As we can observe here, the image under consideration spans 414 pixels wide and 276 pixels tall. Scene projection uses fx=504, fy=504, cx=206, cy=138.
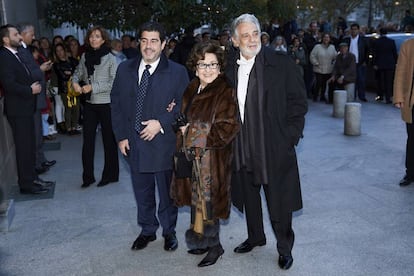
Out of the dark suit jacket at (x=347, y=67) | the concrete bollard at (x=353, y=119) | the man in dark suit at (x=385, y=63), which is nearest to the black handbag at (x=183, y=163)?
the concrete bollard at (x=353, y=119)

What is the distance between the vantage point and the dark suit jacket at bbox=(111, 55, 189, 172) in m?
4.24

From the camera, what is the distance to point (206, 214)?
3.90 m

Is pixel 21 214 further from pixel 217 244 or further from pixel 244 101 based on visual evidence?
pixel 244 101

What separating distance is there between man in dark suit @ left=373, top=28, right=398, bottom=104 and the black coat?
9.57 m

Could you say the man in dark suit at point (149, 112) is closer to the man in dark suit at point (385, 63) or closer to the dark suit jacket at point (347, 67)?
the dark suit jacket at point (347, 67)

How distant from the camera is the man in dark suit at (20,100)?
19.4 feet

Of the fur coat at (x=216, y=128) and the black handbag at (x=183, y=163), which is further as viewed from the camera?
the black handbag at (x=183, y=163)

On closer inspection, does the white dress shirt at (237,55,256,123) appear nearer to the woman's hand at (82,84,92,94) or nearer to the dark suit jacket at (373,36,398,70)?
the woman's hand at (82,84,92,94)

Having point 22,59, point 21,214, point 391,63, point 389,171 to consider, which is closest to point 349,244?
point 389,171

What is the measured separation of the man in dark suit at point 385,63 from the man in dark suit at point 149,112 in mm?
9582

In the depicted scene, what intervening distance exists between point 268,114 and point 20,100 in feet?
11.6

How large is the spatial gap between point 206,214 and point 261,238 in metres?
0.81

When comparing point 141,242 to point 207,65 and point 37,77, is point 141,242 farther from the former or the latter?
point 37,77

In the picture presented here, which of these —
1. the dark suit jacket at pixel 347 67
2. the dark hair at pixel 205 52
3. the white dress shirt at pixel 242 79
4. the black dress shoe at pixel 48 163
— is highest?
the dark hair at pixel 205 52
